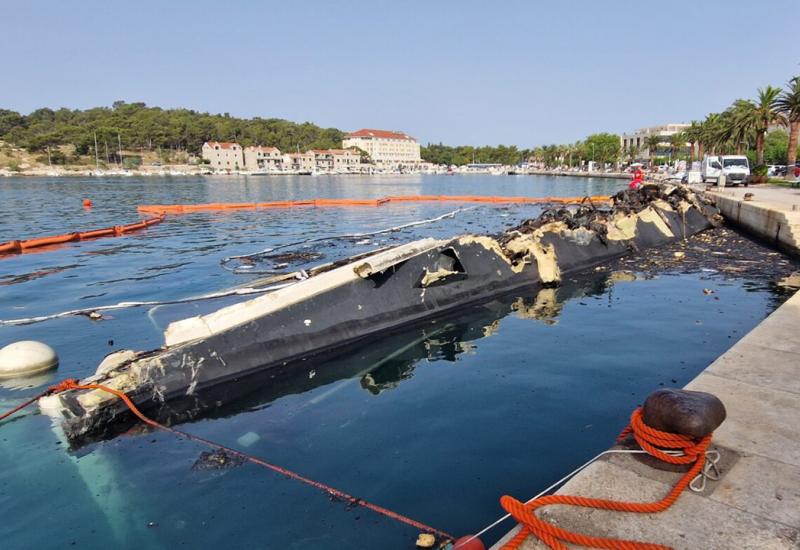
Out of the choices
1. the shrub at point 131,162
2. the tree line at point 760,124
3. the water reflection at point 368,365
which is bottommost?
the water reflection at point 368,365

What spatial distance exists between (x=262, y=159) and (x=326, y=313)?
19568 cm

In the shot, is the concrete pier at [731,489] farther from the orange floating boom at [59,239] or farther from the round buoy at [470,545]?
the orange floating boom at [59,239]

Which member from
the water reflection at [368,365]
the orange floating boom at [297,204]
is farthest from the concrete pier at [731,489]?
the orange floating boom at [297,204]

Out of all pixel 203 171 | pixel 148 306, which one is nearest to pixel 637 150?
pixel 203 171

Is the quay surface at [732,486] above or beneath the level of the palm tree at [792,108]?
beneath

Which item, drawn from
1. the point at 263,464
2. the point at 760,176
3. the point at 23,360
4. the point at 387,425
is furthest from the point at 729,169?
the point at 23,360

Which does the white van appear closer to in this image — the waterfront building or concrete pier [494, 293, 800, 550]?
concrete pier [494, 293, 800, 550]

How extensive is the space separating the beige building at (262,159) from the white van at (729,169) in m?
169

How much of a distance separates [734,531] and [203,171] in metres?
187

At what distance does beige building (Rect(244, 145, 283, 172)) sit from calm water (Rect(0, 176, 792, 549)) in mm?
186585

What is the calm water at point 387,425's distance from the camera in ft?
14.6

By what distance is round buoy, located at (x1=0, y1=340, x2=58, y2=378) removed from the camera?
7.45 meters

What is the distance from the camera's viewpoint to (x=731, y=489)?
11.4 feet

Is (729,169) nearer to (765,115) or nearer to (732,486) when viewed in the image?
(765,115)
